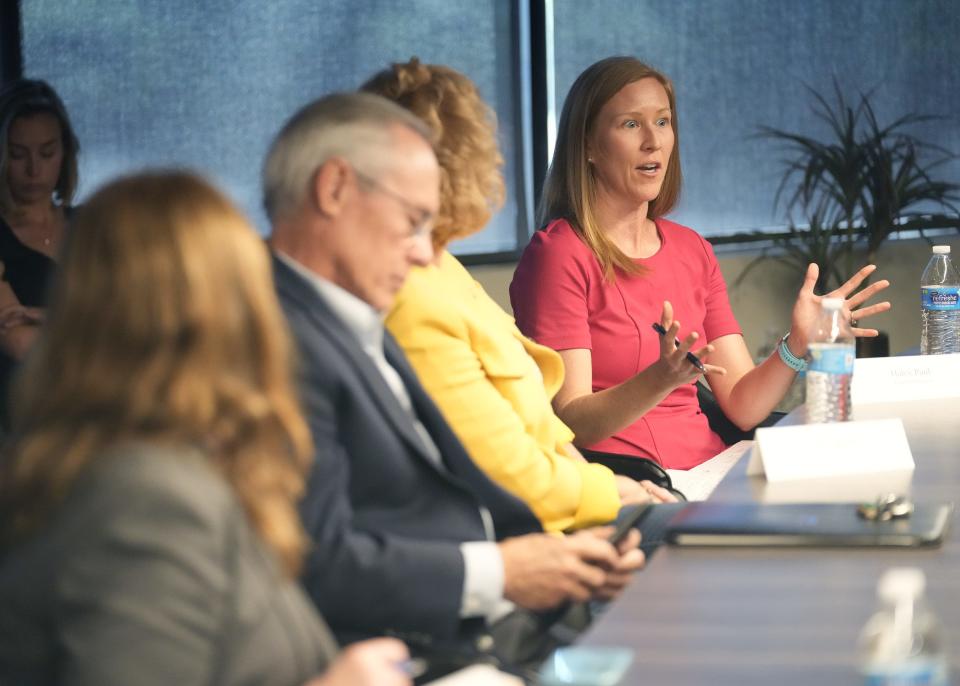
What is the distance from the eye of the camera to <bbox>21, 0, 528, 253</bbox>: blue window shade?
4.23 metres

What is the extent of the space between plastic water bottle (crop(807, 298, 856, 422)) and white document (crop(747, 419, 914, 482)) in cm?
12

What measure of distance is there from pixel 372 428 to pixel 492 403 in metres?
0.43

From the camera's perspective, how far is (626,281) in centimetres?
310

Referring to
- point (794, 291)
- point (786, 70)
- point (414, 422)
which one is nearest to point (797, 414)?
point (414, 422)

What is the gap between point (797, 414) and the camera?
2652 mm

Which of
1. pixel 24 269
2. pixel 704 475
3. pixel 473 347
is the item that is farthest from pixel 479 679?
pixel 24 269

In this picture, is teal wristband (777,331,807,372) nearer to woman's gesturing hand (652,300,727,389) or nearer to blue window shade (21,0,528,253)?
woman's gesturing hand (652,300,727,389)

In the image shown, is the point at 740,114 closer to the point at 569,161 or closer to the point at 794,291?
the point at 794,291

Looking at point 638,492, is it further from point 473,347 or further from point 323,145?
point 323,145

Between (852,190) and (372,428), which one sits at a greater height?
(372,428)

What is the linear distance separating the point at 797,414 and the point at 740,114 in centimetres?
339

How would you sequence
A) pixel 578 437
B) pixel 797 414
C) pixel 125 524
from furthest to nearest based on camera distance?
pixel 578 437 < pixel 797 414 < pixel 125 524

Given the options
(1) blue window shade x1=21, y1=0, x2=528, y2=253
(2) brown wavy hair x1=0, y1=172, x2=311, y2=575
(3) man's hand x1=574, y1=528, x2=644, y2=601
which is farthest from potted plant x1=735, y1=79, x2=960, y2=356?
(2) brown wavy hair x1=0, y1=172, x2=311, y2=575

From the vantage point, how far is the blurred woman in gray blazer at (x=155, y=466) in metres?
0.97
